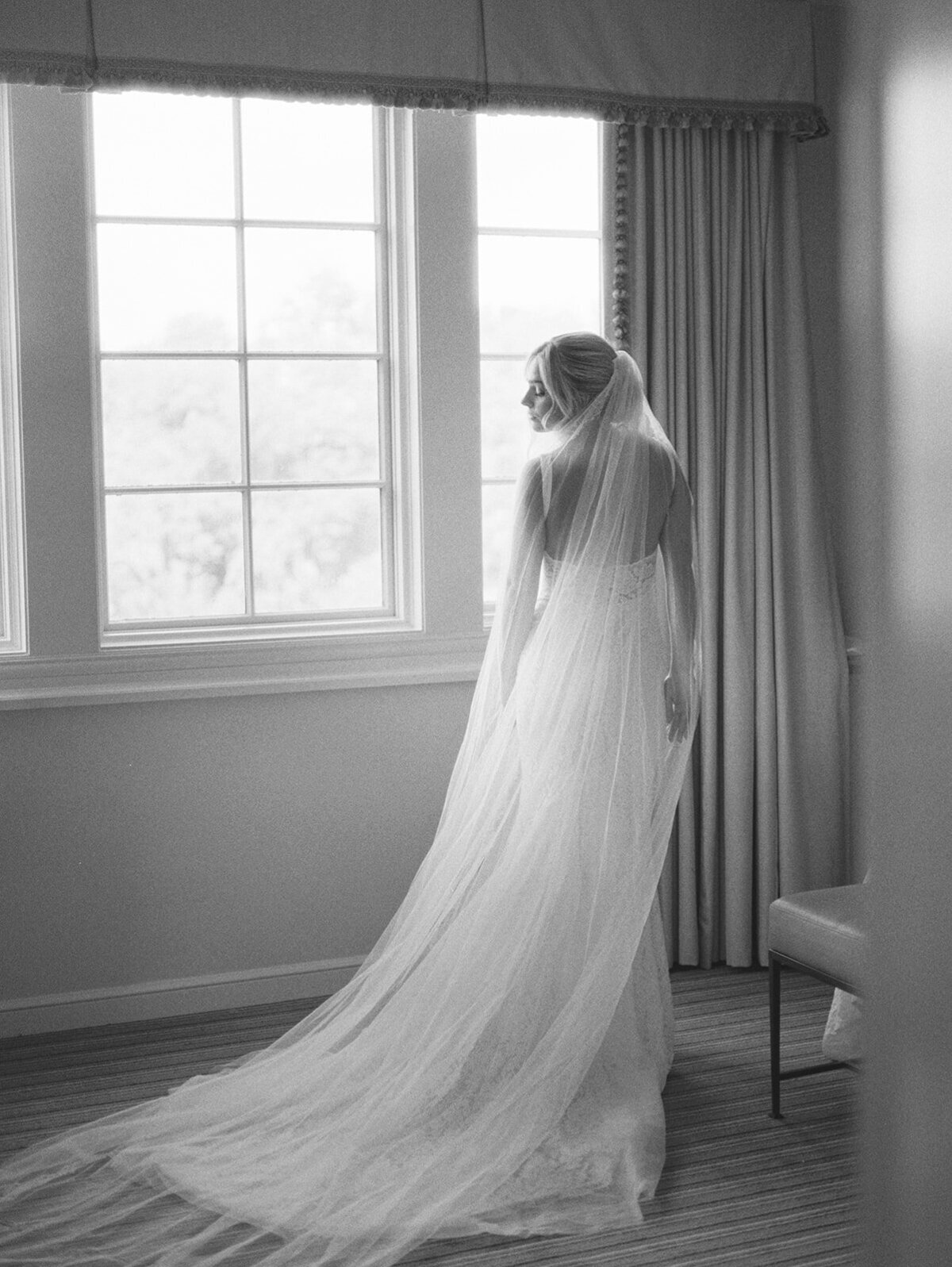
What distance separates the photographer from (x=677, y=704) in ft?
10.6

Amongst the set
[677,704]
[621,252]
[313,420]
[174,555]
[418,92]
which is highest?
[418,92]

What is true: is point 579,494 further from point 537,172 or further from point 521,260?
point 537,172

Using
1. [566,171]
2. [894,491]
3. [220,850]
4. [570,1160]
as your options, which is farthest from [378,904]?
[894,491]

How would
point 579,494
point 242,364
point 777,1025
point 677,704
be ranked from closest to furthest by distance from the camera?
point 777,1025
point 579,494
point 677,704
point 242,364

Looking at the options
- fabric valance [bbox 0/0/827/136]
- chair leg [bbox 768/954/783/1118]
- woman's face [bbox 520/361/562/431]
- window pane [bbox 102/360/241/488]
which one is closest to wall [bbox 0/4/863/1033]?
window pane [bbox 102/360/241/488]

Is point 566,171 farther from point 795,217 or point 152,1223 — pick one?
point 152,1223

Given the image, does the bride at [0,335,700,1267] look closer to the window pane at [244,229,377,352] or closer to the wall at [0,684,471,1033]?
the wall at [0,684,471,1033]

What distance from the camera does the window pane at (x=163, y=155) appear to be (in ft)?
12.3

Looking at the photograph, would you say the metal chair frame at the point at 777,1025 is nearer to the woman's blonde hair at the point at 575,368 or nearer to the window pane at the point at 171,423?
the woman's blonde hair at the point at 575,368

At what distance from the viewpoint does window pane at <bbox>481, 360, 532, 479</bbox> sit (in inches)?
165

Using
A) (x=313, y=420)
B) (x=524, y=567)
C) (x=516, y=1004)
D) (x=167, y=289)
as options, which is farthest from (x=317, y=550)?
(x=516, y=1004)

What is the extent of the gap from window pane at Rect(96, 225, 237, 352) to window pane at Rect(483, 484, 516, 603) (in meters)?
0.91

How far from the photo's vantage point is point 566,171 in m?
4.19

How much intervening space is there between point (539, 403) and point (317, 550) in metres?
1.05
